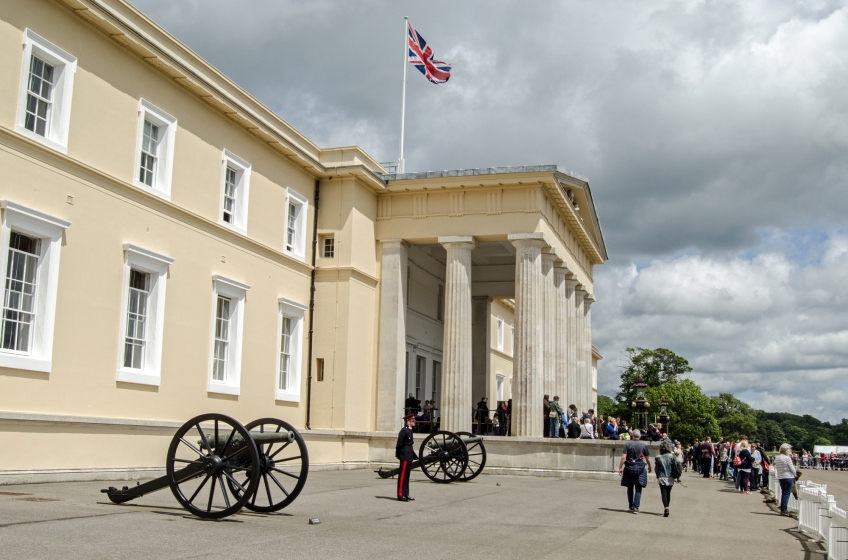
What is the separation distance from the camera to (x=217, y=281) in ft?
69.3

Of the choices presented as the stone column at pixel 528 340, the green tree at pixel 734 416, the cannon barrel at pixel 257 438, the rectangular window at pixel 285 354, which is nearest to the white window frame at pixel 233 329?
the rectangular window at pixel 285 354

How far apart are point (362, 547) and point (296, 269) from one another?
16726 mm

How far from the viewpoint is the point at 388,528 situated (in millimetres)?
11195

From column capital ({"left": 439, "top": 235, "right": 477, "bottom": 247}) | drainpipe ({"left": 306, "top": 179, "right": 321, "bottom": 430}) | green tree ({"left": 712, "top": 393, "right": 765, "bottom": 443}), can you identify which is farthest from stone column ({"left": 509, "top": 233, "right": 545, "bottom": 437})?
green tree ({"left": 712, "top": 393, "right": 765, "bottom": 443})

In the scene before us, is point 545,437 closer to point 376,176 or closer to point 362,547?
point 376,176

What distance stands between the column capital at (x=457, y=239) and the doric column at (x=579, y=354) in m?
8.74

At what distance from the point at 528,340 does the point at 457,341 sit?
230 centimetres

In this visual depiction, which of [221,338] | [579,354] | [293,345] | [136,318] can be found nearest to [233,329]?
[221,338]

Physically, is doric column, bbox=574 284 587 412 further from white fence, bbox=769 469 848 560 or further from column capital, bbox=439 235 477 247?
white fence, bbox=769 469 848 560

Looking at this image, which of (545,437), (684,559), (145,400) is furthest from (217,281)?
(684,559)

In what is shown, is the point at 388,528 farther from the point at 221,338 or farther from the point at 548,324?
the point at 548,324

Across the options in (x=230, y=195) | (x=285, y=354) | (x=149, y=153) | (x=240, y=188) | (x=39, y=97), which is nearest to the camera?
(x=39, y=97)

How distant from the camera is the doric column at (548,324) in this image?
28.6 m

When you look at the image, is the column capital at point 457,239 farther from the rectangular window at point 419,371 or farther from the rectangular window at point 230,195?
the rectangular window at point 419,371
